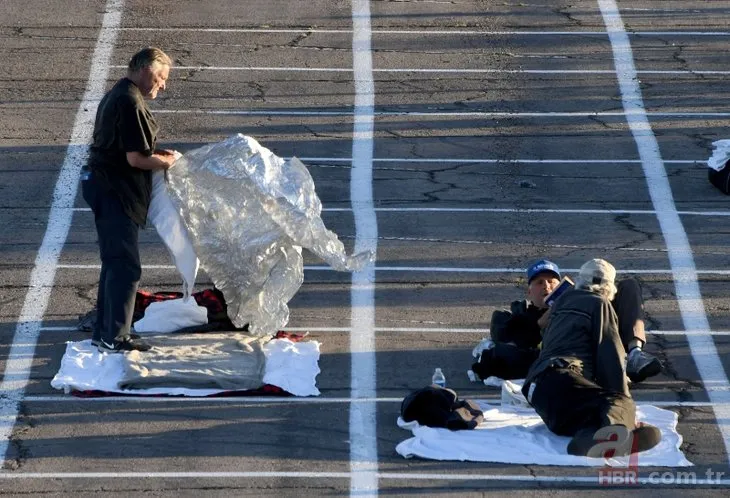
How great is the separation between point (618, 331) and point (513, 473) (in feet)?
4.54

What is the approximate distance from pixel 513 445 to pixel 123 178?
3.13 m

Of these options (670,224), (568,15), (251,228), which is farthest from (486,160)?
(568,15)

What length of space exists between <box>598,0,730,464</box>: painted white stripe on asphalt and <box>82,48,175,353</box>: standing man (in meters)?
3.89

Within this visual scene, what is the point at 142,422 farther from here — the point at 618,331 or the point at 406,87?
the point at 406,87

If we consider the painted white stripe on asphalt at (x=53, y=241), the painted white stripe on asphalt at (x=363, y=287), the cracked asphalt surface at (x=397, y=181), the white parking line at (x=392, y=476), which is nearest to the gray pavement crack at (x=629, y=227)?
the cracked asphalt surface at (x=397, y=181)

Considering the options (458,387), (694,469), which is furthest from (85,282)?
(694,469)

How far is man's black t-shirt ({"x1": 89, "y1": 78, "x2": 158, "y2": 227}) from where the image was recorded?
885cm

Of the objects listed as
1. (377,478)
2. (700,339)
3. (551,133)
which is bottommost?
(377,478)

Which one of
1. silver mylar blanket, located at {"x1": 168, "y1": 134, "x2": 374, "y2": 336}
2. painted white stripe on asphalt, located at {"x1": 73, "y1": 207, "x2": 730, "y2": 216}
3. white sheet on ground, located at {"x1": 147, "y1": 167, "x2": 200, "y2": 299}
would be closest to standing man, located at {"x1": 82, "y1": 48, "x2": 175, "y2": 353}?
white sheet on ground, located at {"x1": 147, "y1": 167, "x2": 200, "y2": 299}

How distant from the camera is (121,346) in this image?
915 cm

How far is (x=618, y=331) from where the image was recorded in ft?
28.7

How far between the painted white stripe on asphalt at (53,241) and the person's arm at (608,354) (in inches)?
143

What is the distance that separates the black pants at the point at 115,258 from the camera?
29.6ft

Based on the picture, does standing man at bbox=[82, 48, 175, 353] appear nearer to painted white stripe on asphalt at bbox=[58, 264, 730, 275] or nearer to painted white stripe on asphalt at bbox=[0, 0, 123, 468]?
painted white stripe on asphalt at bbox=[0, 0, 123, 468]
